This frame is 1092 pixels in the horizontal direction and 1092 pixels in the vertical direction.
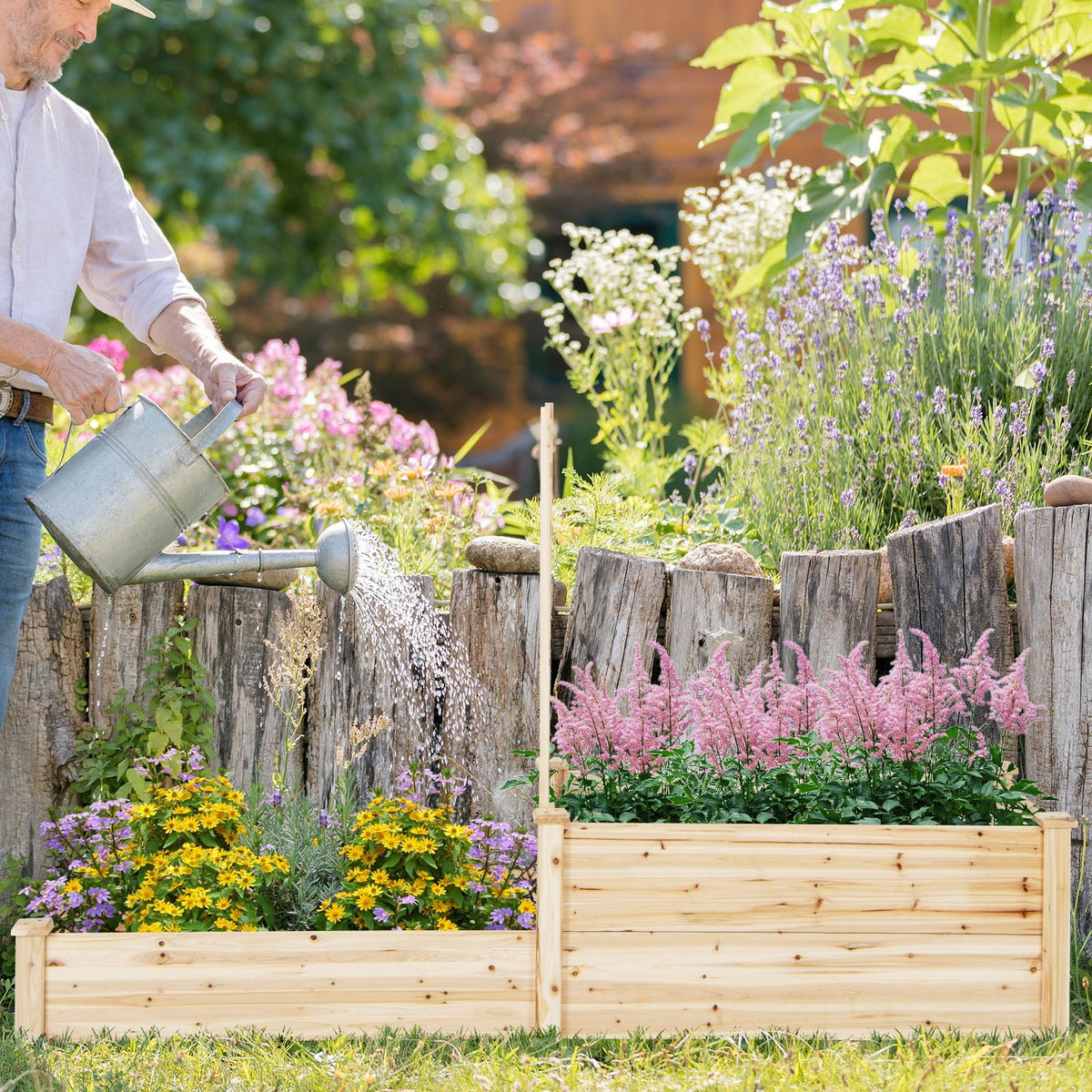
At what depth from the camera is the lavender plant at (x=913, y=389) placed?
3121 mm

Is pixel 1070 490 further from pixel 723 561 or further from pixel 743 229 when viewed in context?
pixel 743 229

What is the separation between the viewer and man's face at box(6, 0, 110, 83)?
231cm

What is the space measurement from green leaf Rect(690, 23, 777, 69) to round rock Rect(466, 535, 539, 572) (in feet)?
5.54

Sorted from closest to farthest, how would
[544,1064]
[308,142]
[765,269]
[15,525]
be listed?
[544,1064] → [15,525] → [765,269] → [308,142]

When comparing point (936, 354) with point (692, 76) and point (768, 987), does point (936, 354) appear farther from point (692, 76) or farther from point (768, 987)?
point (692, 76)

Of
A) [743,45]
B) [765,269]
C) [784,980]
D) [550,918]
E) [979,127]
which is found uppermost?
[743,45]

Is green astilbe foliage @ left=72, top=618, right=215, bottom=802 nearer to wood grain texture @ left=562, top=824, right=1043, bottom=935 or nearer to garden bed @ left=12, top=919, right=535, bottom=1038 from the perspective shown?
garden bed @ left=12, top=919, right=535, bottom=1038

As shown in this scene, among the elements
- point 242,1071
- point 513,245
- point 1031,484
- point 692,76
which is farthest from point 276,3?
point 242,1071

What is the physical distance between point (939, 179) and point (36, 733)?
3.00 m

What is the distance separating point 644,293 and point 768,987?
2.36 meters

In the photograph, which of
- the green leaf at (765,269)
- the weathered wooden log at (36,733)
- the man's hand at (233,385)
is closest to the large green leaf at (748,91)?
the green leaf at (765,269)

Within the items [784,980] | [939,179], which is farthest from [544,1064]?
[939,179]

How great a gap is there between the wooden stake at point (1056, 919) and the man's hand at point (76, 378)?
174 cm

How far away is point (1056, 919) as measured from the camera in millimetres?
2252
